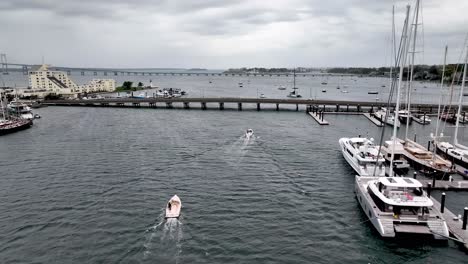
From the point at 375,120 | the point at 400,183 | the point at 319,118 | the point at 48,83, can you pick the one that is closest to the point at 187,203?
the point at 400,183

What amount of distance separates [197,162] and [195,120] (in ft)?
144

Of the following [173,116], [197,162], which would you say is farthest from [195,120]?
[197,162]

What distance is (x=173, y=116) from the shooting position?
102000 millimetres

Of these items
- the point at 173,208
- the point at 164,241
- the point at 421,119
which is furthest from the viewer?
the point at 421,119

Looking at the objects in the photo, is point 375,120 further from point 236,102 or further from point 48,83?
point 48,83

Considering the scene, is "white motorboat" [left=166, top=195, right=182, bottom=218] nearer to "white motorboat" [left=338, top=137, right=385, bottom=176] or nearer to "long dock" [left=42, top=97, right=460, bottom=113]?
"white motorboat" [left=338, top=137, right=385, bottom=176]

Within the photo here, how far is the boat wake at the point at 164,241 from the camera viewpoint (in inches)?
1017

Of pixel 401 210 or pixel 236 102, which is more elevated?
pixel 236 102

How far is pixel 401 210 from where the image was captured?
3042 cm

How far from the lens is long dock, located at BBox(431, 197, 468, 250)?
27.6 meters

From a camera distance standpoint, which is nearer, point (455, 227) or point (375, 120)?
point (455, 227)

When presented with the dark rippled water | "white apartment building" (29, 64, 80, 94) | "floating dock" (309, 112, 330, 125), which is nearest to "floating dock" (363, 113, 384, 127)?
"floating dock" (309, 112, 330, 125)

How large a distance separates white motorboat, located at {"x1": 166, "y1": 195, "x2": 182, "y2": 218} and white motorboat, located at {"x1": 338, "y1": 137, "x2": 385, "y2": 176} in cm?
2387

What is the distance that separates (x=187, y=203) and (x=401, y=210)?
2065 cm
